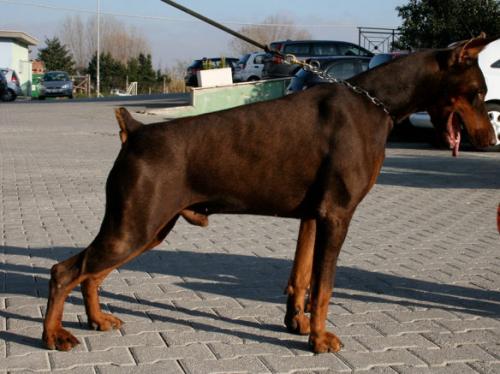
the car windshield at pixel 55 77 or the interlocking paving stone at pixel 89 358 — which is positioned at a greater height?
the interlocking paving stone at pixel 89 358

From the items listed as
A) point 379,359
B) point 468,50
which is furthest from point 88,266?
point 468,50

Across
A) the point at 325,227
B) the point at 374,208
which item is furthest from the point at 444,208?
the point at 325,227

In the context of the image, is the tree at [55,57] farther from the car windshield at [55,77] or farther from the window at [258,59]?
the window at [258,59]

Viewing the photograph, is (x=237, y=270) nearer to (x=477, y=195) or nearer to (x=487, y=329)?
(x=487, y=329)

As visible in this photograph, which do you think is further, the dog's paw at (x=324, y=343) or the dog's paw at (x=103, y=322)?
the dog's paw at (x=103, y=322)

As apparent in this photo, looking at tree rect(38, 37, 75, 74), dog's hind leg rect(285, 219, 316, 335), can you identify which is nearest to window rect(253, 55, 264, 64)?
dog's hind leg rect(285, 219, 316, 335)

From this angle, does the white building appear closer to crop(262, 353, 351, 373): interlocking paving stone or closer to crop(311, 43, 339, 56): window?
crop(311, 43, 339, 56): window

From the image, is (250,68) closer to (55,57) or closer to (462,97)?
(462,97)

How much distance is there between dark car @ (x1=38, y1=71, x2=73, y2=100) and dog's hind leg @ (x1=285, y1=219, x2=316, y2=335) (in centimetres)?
4703

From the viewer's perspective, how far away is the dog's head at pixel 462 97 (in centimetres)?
493

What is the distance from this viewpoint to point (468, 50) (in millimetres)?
4910

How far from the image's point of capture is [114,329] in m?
5.28

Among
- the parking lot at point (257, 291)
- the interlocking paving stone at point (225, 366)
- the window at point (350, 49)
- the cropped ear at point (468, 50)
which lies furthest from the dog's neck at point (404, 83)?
the window at point (350, 49)

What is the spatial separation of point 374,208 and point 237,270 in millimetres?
3933
